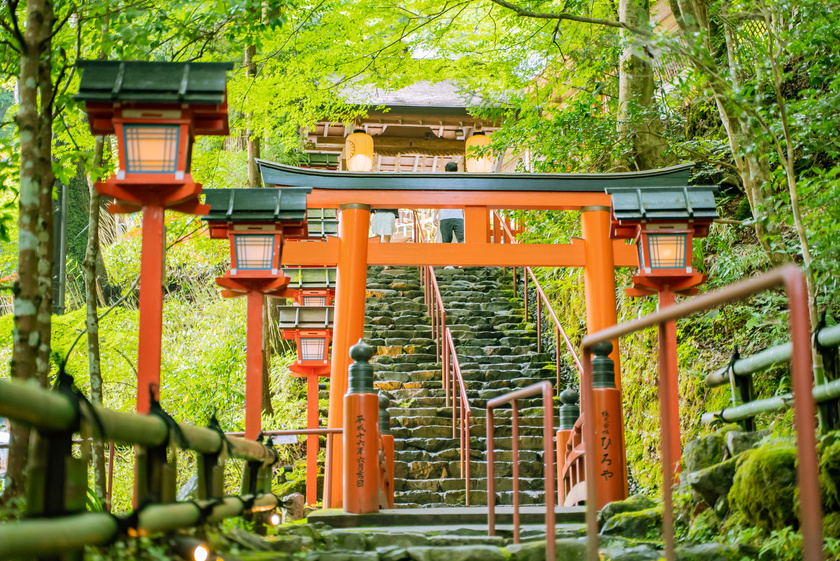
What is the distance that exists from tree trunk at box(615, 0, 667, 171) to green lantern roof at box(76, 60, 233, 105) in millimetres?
6923

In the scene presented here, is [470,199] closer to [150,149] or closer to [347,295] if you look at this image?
[347,295]

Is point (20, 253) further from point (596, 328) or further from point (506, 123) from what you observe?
point (506, 123)

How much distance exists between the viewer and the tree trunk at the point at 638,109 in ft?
34.3

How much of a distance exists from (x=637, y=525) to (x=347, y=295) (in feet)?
13.5

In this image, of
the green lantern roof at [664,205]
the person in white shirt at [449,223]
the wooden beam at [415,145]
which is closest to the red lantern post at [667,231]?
the green lantern roof at [664,205]

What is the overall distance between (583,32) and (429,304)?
5.35 metres

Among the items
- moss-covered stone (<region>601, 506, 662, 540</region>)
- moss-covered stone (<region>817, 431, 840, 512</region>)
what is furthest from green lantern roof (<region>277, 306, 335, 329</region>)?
moss-covered stone (<region>817, 431, 840, 512</region>)

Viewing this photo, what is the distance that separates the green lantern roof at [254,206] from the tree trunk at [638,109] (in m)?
5.29

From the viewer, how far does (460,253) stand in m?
8.41

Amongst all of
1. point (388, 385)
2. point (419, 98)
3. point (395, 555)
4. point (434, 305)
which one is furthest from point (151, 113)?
point (419, 98)

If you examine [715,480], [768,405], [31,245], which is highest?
[31,245]

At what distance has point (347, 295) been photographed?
324 inches

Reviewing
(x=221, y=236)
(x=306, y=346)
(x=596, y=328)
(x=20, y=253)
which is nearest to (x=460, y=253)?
(x=596, y=328)

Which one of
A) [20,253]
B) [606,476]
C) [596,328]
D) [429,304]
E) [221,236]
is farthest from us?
[429,304]
